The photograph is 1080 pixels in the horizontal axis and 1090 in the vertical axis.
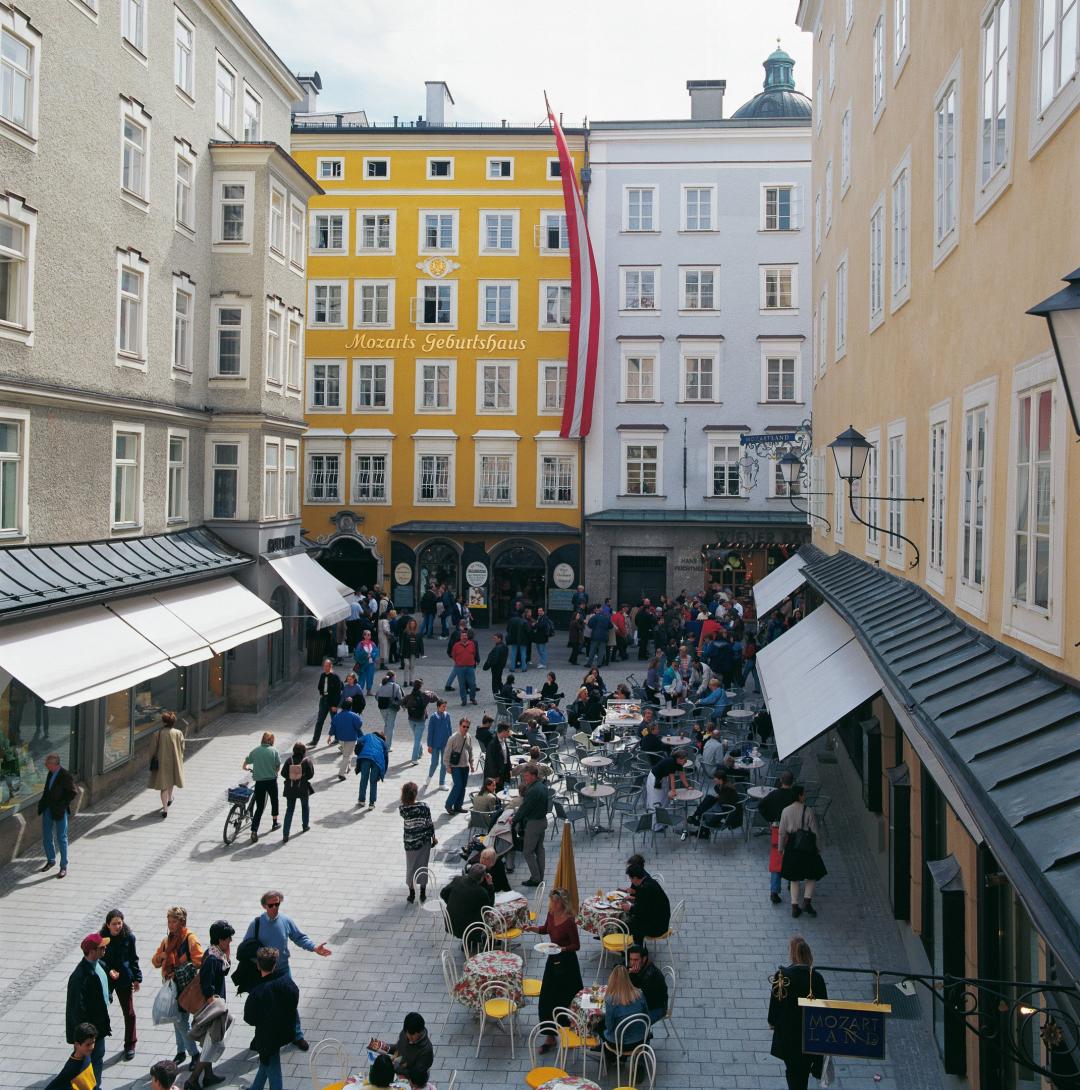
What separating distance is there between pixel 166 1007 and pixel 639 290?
1328 inches

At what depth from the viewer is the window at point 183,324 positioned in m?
23.1

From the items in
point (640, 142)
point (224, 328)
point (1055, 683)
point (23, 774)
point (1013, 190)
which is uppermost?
point (640, 142)

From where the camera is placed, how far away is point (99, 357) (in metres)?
19.3

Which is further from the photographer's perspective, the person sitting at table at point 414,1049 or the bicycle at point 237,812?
the bicycle at point 237,812

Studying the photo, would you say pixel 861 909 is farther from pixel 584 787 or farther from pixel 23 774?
pixel 23 774

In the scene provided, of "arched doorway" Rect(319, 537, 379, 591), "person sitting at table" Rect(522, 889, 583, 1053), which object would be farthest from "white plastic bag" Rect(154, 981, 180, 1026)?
"arched doorway" Rect(319, 537, 379, 591)

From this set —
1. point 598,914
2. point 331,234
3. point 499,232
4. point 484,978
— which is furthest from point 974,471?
point 331,234

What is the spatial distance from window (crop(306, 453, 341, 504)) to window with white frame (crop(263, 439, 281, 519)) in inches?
556

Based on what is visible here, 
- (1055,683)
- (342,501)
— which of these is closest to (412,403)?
(342,501)

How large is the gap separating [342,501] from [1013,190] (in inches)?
1341

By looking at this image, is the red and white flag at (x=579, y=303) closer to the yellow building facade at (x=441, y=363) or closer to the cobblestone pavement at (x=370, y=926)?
the yellow building facade at (x=441, y=363)

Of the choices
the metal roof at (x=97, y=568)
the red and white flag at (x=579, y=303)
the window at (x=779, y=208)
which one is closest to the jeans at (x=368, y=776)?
the metal roof at (x=97, y=568)

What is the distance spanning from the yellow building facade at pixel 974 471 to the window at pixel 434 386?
81.0ft

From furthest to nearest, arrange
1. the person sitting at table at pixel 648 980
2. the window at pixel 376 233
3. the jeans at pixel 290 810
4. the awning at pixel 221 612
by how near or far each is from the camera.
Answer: the window at pixel 376 233 < the awning at pixel 221 612 < the jeans at pixel 290 810 < the person sitting at table at pixel 648 980
